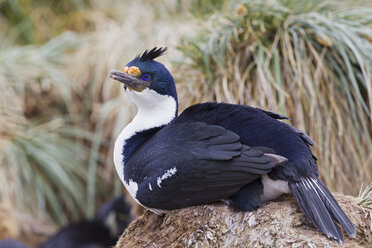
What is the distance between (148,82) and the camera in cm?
287

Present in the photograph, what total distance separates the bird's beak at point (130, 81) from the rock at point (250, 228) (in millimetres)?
675

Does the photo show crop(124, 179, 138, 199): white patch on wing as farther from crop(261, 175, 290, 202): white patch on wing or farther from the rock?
crop(261, 175, 290, 202): white patch on wing

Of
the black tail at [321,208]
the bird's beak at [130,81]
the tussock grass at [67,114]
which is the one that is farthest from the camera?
the tussock grass at [67,114]

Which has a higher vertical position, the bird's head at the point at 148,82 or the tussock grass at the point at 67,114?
the bird's head at the point at 148,82

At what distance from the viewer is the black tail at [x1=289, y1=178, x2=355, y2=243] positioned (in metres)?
2.29

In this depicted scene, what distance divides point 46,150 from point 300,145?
359 centimetres

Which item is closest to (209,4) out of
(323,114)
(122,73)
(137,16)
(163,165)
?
(137,16)

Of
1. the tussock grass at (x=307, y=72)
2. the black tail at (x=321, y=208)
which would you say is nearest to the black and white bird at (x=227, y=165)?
the black tail at (x=321, y=208)

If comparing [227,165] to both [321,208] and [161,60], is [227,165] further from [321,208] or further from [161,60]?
[161,60]

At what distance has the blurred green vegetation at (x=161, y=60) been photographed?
4.13 metres

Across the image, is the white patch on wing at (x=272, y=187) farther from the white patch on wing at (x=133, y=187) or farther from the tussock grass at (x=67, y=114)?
the tussock grass at (x=67, y=114)

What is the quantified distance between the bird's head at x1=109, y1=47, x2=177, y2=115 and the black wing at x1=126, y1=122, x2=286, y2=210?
302mm

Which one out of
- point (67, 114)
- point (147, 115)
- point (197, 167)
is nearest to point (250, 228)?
point (197, 167)

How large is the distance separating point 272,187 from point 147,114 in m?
0.80
